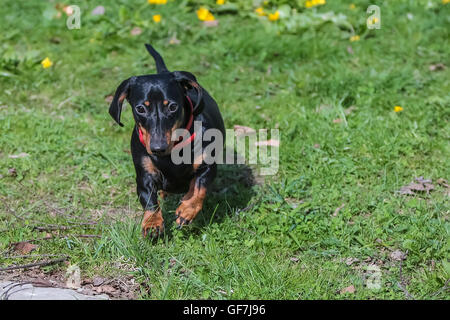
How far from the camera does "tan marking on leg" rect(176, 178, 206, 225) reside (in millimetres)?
3590

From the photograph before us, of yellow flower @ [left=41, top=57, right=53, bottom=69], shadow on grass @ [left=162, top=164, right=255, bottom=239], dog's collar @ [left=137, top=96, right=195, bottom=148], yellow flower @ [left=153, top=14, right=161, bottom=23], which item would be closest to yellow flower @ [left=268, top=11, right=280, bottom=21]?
yellow flower @ [left=153, top=14, right=161, bottom=23]

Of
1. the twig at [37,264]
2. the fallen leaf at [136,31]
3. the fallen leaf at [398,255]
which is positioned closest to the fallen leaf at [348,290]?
the fallen leaf at [398,255]

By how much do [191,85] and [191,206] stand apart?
688 mm

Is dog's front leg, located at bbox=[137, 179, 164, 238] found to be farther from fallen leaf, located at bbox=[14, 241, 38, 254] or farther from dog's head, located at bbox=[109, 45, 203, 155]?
fallen leaf, located at bbox=[14, 241, 38, 254]

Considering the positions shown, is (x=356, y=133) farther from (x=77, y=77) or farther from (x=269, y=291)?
(x=77, y=77)

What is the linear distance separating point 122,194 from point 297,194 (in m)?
1.20

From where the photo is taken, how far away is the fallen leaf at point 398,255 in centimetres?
350

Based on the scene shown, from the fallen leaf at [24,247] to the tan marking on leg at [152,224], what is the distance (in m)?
0.67

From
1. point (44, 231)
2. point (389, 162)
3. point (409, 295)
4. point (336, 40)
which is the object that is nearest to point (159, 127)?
point (44, 231)

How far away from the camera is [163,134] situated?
10.8 ft

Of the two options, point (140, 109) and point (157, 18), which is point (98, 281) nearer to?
point (140, 109)

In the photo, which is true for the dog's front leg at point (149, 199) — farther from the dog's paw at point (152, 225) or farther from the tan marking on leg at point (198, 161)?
the tan marking on leg at point (198, 161)

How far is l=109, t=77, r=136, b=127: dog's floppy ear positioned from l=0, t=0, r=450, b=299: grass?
0.63 metres

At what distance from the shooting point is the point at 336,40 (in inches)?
250
